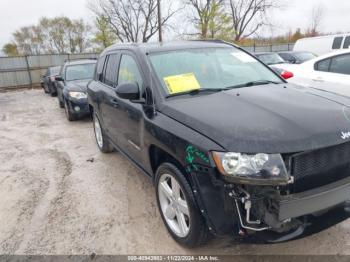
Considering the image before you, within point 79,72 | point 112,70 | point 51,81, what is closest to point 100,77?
point 112,70

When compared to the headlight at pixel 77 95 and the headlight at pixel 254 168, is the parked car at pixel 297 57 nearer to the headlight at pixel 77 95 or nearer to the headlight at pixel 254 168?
the headlight at pixel 77 95

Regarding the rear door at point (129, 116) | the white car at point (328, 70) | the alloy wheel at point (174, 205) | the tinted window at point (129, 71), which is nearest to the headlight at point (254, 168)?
the alloy wheel at point (174, 205)

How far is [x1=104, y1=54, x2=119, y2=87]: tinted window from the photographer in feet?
13.1

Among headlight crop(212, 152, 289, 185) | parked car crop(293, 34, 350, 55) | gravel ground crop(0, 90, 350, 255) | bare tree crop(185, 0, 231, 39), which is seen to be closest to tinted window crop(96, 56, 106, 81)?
gravel ground crop(0, 90, 350, 255)

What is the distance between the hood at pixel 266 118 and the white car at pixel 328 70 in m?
2.76

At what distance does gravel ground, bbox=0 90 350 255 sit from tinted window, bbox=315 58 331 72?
11.5 feet

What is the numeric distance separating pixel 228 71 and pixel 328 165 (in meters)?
1.56

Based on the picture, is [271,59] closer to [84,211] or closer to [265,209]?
[84,211]

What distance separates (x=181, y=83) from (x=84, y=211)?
6.11 feet

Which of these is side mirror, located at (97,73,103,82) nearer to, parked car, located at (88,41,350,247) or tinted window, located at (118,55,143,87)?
tinted window, located at (118,55,143,87)

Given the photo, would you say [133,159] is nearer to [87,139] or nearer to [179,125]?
[179,125]

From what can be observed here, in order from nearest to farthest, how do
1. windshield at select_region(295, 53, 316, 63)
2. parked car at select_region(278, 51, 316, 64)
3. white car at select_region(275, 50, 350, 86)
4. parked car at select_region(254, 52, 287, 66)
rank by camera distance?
white car at select_region(275, 50, 350, 86)
parked car at select_region(254, 52, 287, 66)
parked car at select_region(278, 51, 316, 64)
windshield at select_region(295, 53, 316, 63)

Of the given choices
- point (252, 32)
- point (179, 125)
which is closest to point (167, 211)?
point (179, 125)

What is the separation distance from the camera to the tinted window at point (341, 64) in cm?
510
